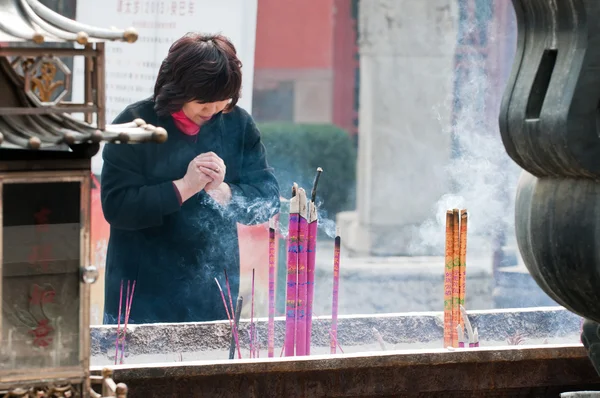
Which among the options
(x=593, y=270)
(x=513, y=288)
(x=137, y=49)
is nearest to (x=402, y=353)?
(x=593, y=270)

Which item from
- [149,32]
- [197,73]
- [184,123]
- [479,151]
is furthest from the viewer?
[479,151]

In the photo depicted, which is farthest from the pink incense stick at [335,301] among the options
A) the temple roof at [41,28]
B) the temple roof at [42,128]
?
the temple roof at [41,28]

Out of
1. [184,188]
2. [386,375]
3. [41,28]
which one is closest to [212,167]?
[184,188]

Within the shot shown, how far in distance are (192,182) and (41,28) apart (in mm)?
2041

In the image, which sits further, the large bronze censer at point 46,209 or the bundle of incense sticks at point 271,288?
the bundle of incense sticks at point 271,288

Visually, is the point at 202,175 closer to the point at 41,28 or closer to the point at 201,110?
the point at 201,110

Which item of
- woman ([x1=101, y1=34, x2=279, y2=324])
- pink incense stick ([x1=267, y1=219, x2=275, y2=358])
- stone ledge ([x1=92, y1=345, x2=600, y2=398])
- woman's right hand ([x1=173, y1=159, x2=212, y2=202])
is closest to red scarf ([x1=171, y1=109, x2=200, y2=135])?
woman ([x1=101, y1=34, x2=279, y2=324])

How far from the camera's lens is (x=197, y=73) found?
4617 millimetres

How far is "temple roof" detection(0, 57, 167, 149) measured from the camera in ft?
8.52

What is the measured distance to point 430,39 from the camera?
19.8 feet

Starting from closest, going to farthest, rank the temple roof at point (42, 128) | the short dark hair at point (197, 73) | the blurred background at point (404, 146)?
1. the temple roof at point (42, 128)
2. the short dark hair at point (197, 73)
3. the blurred background at point (404, 146)

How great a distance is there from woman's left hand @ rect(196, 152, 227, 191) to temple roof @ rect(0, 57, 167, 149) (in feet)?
6.45

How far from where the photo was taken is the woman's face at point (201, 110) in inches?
185

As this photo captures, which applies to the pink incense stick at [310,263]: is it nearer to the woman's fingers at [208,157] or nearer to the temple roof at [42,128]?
the woman's fingers at [208,157]
